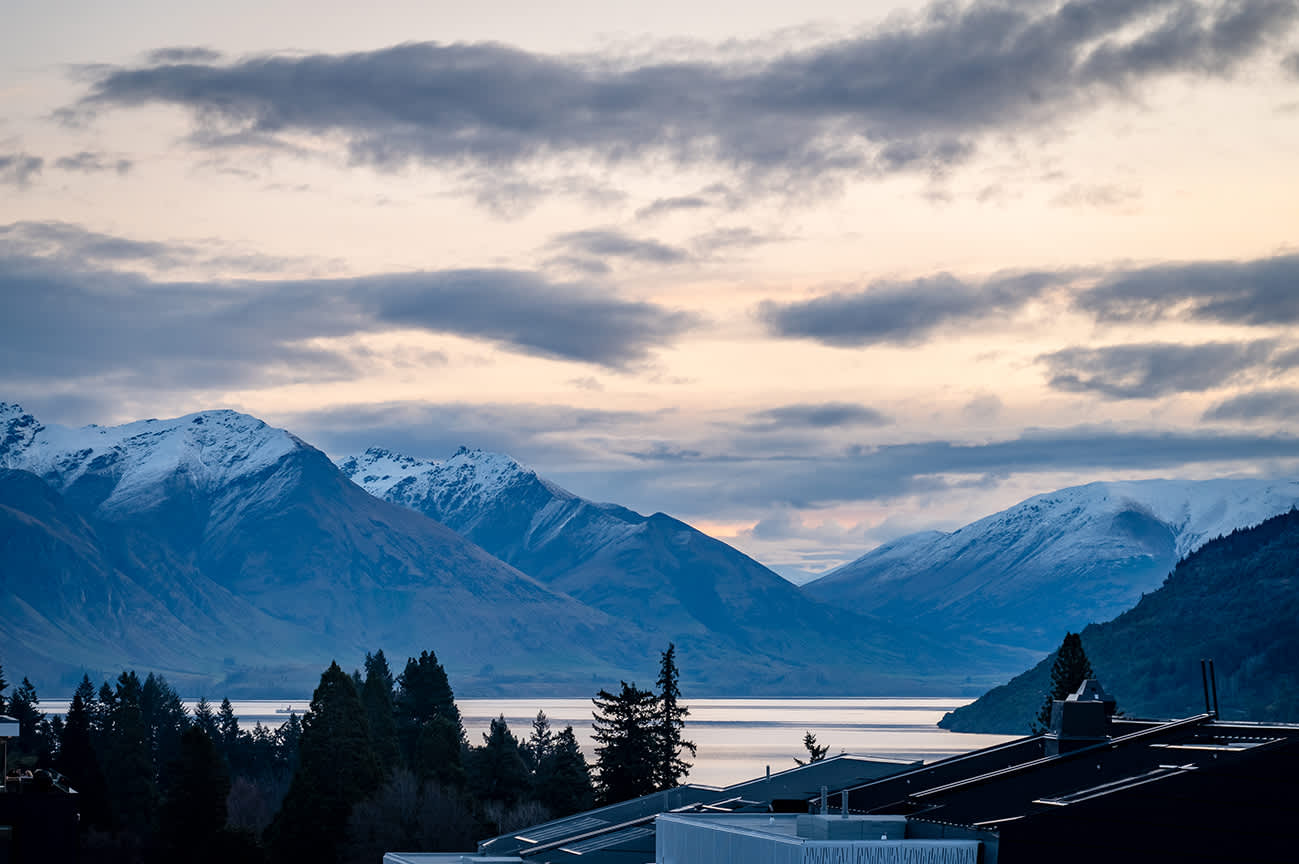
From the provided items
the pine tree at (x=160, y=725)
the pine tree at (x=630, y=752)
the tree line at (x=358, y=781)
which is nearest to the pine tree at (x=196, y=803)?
the tree line at (x=358, y=781)

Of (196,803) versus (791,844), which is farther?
(196,803)

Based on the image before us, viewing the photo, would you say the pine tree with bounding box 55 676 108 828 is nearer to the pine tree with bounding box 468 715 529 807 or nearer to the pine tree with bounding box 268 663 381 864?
the pine tree with bounding box 268 663 381 864

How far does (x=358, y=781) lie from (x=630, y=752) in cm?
1924

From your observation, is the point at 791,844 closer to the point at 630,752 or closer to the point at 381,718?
the point at 630,752

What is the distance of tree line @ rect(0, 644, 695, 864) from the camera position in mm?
104875

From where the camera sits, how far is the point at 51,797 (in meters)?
51.2

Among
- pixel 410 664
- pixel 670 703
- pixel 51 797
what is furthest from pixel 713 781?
pixel 51 797

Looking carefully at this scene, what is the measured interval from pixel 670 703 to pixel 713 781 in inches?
2300

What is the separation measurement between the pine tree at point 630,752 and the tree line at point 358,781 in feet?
0.31

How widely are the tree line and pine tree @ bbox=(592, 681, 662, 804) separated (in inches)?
3.7

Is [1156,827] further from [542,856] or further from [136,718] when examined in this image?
[136,718]

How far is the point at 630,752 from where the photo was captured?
12181 cm

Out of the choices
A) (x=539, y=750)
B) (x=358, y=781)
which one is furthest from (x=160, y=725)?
(x=358, y=781)

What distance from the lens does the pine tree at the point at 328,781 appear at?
349ft
